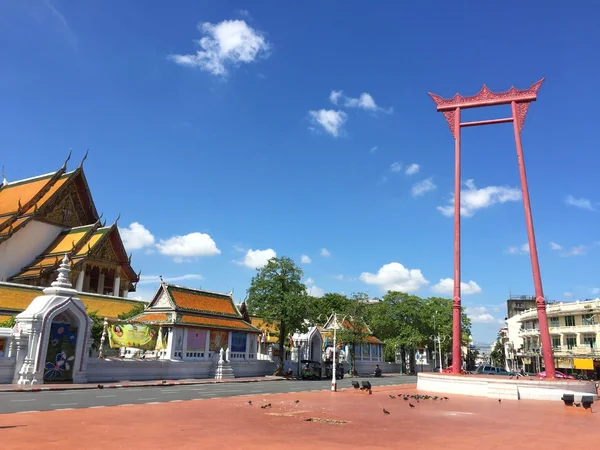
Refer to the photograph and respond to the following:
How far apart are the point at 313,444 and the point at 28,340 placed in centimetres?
2010

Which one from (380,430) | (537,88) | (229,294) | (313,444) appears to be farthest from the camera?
(229,294)

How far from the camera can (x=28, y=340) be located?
24875 millimetres

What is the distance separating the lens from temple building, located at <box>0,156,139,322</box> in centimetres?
4209

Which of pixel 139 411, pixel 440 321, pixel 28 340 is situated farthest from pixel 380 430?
pixel 440 321

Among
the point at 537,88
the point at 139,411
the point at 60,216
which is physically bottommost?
the point at 139,411

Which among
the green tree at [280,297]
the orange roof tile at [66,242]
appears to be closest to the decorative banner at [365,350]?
the green tree at [280,297]

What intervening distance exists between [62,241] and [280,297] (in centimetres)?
2134

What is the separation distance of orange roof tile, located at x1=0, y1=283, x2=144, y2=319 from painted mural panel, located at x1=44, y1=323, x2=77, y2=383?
7529mm

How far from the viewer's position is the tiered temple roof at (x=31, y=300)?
31797mm

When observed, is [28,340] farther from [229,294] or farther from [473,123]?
[473,123]

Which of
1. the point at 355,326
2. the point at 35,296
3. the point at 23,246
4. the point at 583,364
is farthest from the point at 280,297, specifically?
the point at 583,364

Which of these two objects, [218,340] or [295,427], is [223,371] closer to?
[218,340]

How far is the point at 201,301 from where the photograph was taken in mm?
37625

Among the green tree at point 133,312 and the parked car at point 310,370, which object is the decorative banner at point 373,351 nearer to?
the parked car at point 310,370
